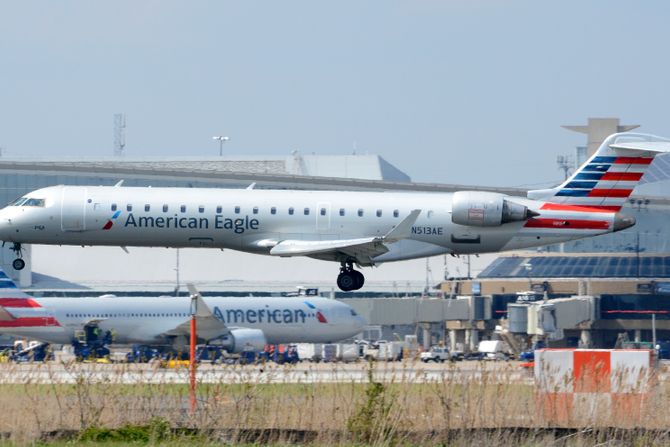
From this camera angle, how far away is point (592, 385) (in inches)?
1006

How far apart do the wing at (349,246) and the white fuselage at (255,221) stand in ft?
1.27

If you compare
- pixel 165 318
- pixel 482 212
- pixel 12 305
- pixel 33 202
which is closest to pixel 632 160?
pixel 482 212

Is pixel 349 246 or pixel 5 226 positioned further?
Result: pixel 5 226

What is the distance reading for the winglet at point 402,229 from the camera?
3847cm

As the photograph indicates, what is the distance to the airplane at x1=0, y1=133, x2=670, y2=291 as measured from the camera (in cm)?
3947

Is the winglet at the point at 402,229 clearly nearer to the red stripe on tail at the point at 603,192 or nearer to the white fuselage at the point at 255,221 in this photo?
the white fuselage at the point at 255,221

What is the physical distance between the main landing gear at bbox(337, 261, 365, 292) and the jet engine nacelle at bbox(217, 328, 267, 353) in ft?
59.5

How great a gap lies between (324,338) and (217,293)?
3406 cm

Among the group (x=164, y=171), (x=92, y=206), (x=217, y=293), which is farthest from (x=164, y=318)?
(x=164, y=171)

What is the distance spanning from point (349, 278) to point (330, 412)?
16.0m

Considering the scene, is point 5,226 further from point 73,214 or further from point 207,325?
point 207,325

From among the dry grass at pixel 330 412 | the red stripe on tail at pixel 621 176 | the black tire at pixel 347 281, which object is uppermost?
the red stripe on tail at pixel 621 176

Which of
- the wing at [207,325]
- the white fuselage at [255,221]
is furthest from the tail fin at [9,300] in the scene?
the white fuselage at [255,221]

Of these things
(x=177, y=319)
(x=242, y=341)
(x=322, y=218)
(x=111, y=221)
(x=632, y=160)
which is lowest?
(x=242, y=341)
